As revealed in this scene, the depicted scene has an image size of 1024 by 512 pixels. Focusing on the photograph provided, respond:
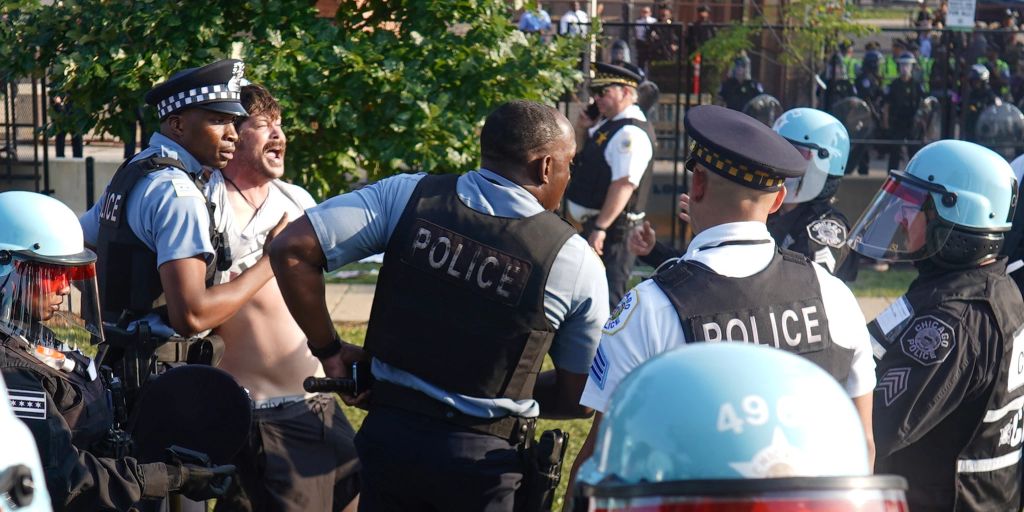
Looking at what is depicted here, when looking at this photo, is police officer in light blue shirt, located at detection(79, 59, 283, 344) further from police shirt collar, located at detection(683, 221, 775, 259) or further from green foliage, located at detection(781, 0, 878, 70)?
green foliage, located at detection(781, 0, 878, 70)

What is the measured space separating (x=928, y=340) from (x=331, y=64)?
13.2 feet

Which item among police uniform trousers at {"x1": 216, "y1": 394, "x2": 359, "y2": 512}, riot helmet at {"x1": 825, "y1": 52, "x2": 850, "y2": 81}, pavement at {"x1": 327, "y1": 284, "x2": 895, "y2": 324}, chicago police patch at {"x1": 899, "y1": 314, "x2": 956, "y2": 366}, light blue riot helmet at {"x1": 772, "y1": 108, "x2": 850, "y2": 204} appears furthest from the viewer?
riot helmet at {"x1": 825, "y1": 52, "x2": 850, "y2": 81}

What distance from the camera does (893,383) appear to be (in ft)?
11.8

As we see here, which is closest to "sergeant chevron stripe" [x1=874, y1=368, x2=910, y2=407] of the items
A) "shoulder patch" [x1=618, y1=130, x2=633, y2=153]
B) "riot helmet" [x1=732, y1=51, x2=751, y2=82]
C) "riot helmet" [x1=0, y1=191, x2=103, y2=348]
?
"riot helmet" [x1=0, y1=191, x2=103, y2=348]

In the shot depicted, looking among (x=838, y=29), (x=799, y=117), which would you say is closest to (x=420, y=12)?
(x=799, y=117)

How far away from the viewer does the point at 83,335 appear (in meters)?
3.61

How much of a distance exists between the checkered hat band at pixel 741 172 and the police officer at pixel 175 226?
1.80 metres

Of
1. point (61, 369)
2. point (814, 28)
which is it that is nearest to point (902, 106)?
point (814, 28)

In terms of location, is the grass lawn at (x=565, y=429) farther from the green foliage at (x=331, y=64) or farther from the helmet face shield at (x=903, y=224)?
the helmet face shield at (x=903, y=224)

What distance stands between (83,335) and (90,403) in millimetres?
347

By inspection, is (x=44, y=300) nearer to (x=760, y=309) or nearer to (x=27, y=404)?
(x=27, y=404)

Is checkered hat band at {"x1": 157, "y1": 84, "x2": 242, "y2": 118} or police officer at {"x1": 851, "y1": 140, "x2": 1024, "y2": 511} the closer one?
police officer at {"x1": 851, "y1": 140, "x2": 1024, "y2": 511}

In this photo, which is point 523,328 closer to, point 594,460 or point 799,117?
point 594,460

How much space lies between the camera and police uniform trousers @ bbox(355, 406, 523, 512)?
354cm
